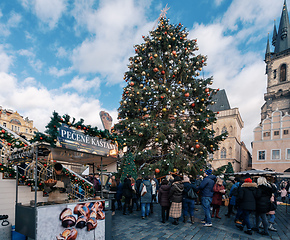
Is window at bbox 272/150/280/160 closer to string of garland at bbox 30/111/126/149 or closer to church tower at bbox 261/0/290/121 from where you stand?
church tower at bbox 261/0/290/121

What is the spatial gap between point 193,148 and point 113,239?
7.75 metres

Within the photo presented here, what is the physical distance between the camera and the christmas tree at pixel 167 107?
11344mm

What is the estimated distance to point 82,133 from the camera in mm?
4770

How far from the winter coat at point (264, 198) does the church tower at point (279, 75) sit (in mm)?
48342

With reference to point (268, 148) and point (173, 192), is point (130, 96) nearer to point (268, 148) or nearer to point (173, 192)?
point (173, 192)

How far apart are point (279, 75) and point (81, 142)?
2310 inches

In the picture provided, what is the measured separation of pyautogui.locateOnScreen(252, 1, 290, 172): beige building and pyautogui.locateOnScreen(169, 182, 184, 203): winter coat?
114 feet

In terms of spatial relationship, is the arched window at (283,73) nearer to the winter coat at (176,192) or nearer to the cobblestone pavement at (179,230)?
the cobblestone pavement at (179,230)

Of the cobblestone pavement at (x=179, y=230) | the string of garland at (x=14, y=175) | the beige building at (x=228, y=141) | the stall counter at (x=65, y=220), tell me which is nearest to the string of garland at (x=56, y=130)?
the stall counter at (x=65, y=220)

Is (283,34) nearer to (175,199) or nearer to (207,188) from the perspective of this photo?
(207,188)

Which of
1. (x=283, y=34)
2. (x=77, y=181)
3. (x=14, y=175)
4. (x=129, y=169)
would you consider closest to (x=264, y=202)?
(x=129, y=169)

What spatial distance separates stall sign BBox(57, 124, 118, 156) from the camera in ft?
13.8

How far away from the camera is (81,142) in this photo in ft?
15.3

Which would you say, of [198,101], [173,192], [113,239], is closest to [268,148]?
[198,101]
